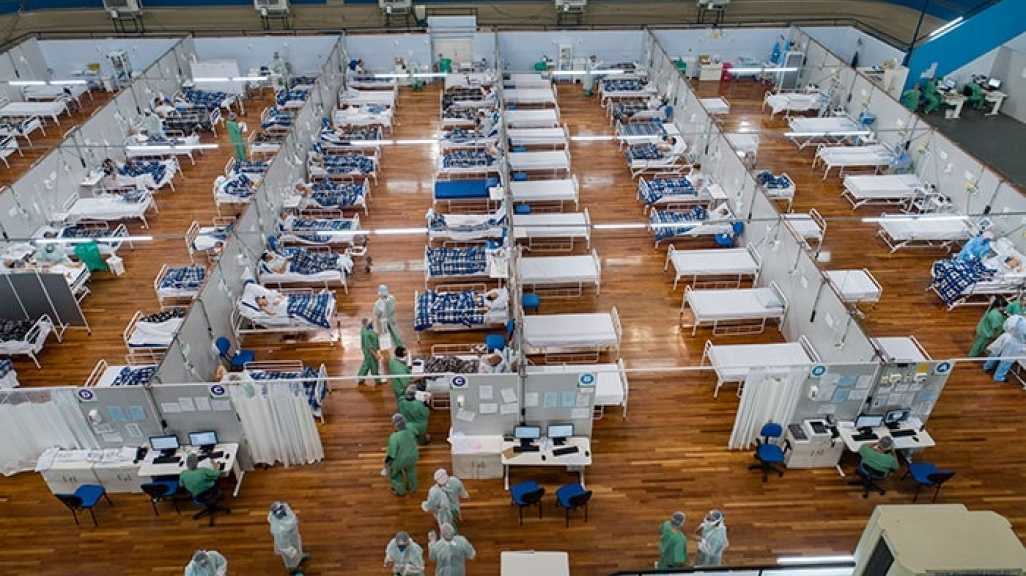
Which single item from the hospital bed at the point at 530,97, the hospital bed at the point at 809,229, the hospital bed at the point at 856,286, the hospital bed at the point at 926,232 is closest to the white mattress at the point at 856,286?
the hospital bed at the point at 856,286

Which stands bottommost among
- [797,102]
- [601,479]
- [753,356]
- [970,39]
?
[601,479]

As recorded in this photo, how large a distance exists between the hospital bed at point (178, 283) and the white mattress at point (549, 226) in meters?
6.03

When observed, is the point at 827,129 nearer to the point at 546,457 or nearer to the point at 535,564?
the point at 546,457

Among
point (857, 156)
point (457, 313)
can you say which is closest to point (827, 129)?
point (857, 156)

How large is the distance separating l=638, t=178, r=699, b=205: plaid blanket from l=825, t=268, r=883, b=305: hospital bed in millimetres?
3704

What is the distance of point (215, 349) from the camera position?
10.7 metres

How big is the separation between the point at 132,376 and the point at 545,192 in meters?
8.88

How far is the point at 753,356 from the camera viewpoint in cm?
1068

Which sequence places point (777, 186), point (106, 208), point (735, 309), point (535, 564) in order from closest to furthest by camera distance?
point (535, 564) → point (735, 309) → point (106, 208) → point (777, 186)

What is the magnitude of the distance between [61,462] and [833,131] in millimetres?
17648

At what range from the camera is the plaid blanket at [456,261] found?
12.9 meters

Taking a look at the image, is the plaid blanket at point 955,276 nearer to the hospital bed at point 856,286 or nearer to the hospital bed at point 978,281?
the hospital bed at point 978,281

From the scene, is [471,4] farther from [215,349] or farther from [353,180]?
[215,349]

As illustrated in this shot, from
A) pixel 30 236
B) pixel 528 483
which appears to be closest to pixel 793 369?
pixel 528 483
